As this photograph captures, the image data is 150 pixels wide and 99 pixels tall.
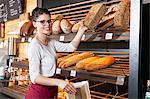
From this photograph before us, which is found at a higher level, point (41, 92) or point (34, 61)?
point (34, 61)

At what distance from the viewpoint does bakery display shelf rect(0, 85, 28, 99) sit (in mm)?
3373

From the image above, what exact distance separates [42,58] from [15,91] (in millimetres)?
1669

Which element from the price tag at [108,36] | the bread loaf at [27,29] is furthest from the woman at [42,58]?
the bread loaf at [27,29]

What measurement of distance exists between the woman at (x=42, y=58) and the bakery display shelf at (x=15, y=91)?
4.00 feet

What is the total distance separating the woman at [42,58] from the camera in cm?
196

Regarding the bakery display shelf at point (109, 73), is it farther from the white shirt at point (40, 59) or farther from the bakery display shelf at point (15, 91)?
the bakery display shelf at point (15, 91)

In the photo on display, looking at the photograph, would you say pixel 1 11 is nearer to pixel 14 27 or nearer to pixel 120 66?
pixel 14 27

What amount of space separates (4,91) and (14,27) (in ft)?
4.97

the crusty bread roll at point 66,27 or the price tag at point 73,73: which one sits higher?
the crusty bread roll at point 66,27

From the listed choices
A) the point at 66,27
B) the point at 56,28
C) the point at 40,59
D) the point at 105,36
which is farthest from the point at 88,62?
the point at 56,28

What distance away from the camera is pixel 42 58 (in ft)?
6.72

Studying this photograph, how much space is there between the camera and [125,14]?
6.55 feet

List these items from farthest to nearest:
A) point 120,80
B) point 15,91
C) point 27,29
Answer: point 15,91 → point 27,29 → point 120,80

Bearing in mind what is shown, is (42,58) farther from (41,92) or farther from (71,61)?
(71,61)
